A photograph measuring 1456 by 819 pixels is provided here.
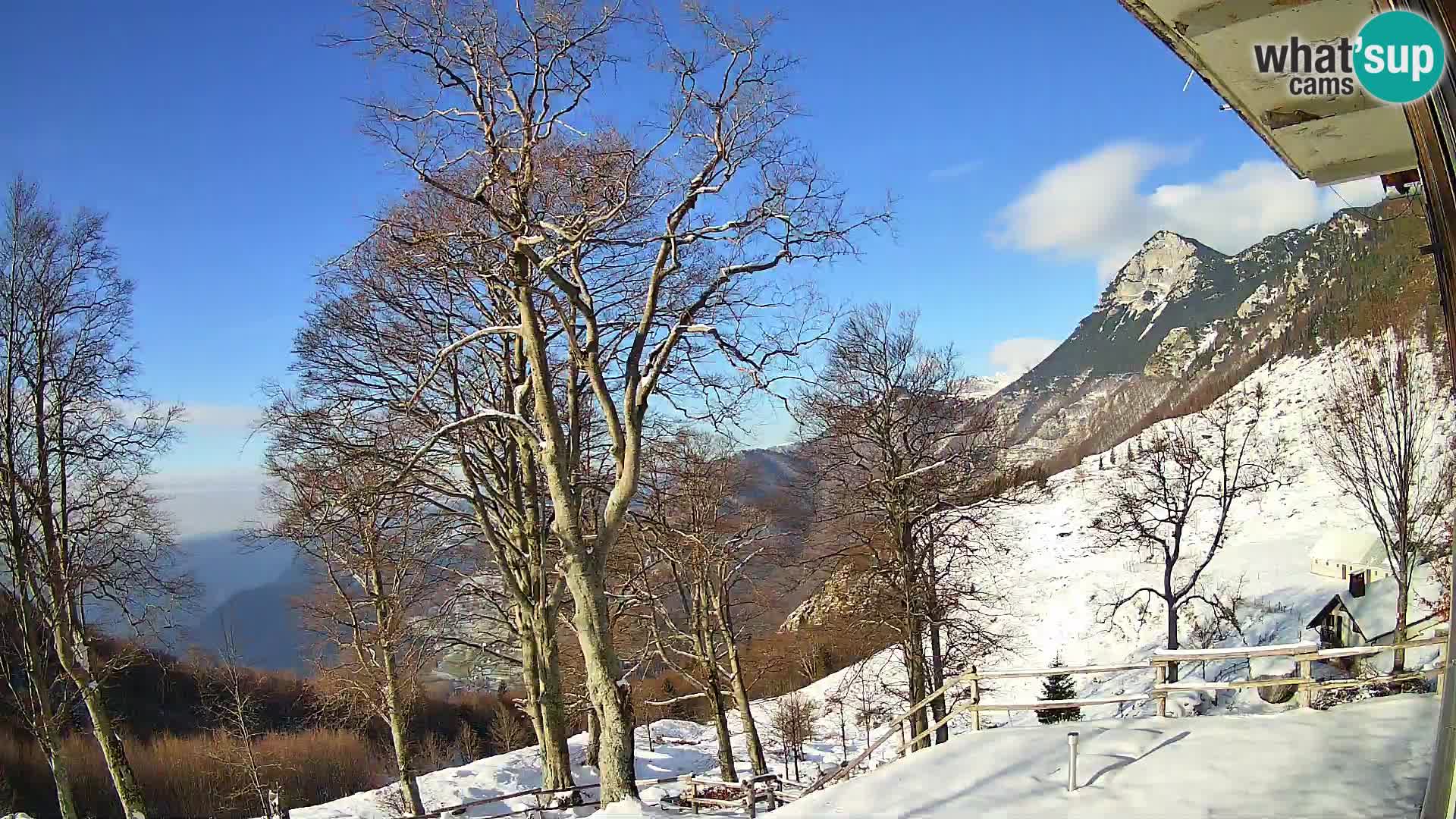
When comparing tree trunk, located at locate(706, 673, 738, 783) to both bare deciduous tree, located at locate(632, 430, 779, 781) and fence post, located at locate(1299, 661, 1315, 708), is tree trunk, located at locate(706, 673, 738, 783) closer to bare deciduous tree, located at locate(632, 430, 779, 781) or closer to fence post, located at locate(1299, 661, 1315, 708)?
bare deciduous tree, located at locate(632, 430, 779, 781)

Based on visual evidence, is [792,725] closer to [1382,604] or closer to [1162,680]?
[1382,604]

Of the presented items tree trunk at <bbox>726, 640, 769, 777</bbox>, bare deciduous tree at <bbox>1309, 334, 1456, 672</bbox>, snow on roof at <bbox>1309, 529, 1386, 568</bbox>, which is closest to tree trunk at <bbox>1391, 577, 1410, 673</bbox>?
bare deciduous tree at <bbox>1309, 334, 1456, 672</bbox>

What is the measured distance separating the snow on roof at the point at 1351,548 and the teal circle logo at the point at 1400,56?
46.2 ft

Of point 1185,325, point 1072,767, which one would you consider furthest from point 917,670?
point 1185,325

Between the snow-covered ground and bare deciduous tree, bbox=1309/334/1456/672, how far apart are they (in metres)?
0.93

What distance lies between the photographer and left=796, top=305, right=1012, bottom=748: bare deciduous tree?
16.6 meters

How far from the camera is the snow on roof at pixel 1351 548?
15812 mm

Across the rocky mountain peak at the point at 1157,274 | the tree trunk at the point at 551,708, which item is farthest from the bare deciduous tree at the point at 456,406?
the rocky mountain peak at the point at 1157,274

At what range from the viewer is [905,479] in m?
16.1

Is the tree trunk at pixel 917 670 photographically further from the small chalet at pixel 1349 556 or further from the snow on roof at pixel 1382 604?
Result: the small chalet at pixel 1349 556

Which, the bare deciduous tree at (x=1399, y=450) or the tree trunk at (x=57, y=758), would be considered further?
the tree trunk at (x=57, y=758)

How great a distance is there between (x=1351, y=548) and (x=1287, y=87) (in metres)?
19.7

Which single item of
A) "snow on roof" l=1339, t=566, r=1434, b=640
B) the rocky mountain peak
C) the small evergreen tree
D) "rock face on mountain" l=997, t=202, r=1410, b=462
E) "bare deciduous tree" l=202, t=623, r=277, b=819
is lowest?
the small evergreen tree

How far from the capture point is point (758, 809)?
1475 cm
